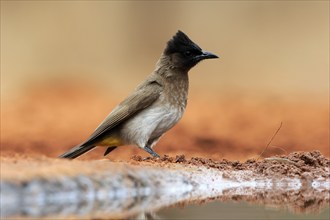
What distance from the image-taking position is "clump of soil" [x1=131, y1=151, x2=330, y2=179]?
24.4 ft

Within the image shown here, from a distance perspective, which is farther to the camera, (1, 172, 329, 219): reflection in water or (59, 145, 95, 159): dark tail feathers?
(59, 145, 95, 159): dark tail feathers

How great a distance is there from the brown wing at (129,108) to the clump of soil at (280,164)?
0.47 metres

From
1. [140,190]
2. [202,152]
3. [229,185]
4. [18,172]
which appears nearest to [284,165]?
[229,185]

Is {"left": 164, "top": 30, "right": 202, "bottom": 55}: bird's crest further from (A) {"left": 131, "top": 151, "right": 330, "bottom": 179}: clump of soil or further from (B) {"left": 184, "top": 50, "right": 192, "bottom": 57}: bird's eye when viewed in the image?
(A) {"left": 131, "top": 151, "right": 330, "bottom": 179}: clump of soil

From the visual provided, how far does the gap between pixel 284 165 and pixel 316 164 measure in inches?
13.0

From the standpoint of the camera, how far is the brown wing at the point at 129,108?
7.98 meters

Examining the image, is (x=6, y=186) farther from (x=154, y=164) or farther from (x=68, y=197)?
(x=154, y=164)

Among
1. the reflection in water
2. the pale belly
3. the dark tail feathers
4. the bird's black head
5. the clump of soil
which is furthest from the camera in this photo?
the bird's black head

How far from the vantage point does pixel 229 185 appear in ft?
23.1

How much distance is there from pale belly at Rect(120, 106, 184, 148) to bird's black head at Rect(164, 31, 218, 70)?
2.43 ft

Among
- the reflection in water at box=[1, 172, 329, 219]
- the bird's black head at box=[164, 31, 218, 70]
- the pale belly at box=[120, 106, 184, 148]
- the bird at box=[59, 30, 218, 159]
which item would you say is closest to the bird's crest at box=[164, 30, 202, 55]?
the bird's black head at box=[164, 31, 218, 70]

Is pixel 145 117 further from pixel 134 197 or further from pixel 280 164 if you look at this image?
pixel 134 197

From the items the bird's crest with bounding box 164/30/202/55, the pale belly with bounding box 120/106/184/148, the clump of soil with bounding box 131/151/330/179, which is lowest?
the clump of soil with bounding box 131/151/330/179

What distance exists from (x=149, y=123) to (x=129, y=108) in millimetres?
284
